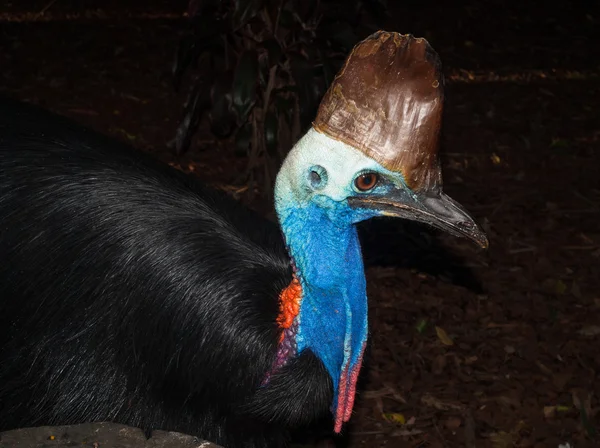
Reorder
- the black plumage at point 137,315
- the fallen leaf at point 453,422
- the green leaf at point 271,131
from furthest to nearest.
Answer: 1. the green leaf at point 271,131
2. the fallen leaf at point 453,422
3. the black plumage at point 137,315

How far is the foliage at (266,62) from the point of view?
344 centimetres

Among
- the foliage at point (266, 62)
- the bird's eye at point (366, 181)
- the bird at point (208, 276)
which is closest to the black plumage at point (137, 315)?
the bird at point (208, 276)

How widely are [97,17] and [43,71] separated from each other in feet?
3.88

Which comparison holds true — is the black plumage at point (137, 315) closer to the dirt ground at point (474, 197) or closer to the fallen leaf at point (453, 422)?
the dirt ground at point (474, 197)

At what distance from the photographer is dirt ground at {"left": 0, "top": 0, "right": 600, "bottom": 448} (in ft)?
10.3

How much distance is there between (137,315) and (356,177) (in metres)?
0.61

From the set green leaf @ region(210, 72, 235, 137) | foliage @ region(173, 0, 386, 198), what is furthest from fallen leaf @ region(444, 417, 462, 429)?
green leaf @ region(210, 72, 235, 137)

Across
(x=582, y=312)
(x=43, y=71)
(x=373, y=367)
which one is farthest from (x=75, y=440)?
(x=43, y=71)

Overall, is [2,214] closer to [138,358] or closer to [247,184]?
[138,358]

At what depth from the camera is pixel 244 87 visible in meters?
3.43

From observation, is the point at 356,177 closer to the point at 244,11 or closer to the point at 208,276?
the point at 208,276

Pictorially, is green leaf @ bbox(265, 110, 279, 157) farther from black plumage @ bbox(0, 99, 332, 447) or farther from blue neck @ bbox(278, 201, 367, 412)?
blue neck @ bbox(278, 201, 367, 412)

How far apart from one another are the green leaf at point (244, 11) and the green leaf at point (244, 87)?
0.22 metres

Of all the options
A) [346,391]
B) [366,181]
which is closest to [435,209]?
[366,181]
